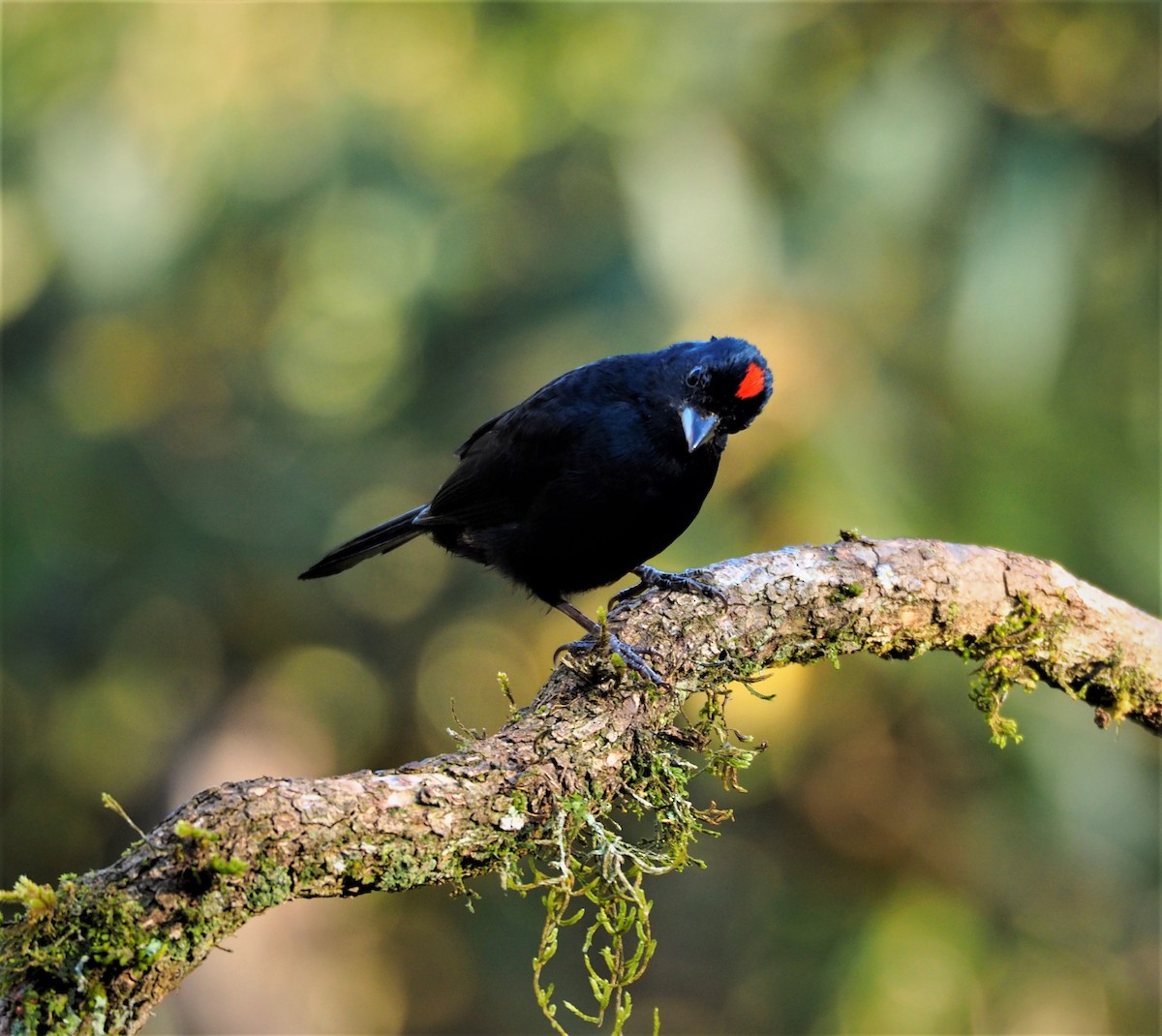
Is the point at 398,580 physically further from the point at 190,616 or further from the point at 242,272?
the point at 242,272

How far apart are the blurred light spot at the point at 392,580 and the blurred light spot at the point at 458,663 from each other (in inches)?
12.8

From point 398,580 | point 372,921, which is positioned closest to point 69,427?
point 398,580

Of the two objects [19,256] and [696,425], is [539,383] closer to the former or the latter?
[19,256]

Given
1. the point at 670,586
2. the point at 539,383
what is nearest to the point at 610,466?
the point at 670,586

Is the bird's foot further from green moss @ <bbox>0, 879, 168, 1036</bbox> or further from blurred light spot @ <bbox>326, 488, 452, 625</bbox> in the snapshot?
blurred light spot @ <bbox>326, 488, 452, 625</bbox>

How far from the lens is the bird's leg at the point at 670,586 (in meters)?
2.76

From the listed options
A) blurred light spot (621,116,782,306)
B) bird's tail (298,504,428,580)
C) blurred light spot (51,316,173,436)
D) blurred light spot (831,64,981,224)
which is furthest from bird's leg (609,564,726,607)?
blurred light spot (51,316,173,436)

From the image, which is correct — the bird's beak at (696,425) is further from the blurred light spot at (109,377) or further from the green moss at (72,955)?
the blurred light spot at (109,377)

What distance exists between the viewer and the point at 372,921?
9516 mm

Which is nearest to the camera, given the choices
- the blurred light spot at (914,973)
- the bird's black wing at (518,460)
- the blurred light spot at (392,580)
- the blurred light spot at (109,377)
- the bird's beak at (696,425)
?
the bird's beak at (696,425)

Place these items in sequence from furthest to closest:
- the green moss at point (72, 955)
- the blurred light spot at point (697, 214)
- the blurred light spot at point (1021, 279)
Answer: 1. the blurred light spot at point (697, 214)
2. the blurred light spot at point (1021, 279)
3. the green moss at point (72, 955)

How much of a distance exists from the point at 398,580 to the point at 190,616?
1.57 meters

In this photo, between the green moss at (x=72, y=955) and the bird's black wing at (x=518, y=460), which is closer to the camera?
the green moss at (x=72, y=955)

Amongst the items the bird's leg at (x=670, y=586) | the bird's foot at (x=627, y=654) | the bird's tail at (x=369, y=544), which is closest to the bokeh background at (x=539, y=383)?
the bird's tail at (x=369, y=544)
